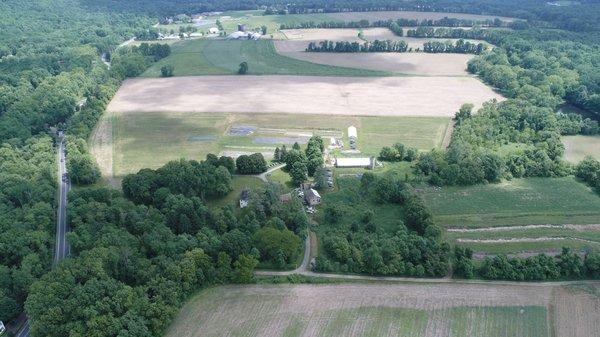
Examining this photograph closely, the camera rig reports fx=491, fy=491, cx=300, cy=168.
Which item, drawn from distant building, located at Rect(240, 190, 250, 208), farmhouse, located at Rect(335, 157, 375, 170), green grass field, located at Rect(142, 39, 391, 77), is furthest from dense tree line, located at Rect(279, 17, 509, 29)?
distant building, located at Rect(240, 190, 250, 208)

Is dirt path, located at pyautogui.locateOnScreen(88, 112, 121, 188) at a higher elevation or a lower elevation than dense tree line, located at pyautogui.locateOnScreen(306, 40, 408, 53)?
lower

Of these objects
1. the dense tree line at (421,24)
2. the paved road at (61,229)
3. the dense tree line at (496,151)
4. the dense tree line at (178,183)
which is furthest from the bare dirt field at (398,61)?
the paved road at (61,229)

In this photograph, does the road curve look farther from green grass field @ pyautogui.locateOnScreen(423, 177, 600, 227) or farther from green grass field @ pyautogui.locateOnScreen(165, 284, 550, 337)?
green grass field @ pyautogui.locateOnScreen(423, 177, 600, 227)

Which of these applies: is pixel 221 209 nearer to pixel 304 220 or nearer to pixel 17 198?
pixel 304 220

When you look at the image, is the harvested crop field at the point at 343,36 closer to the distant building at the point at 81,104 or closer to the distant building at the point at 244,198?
the distant building at the point at 81,104

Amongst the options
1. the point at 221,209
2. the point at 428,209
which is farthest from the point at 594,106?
the point at 221,209

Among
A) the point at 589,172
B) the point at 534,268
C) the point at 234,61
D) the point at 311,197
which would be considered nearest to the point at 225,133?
the point at 311,197
